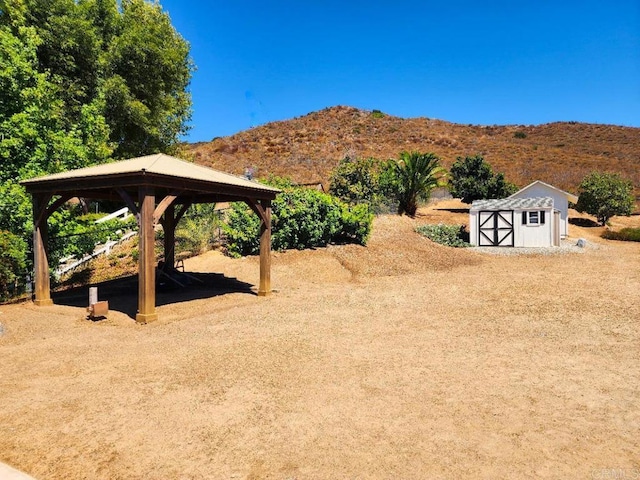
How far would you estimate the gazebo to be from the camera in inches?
332

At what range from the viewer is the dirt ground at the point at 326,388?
A: 12.0 feet

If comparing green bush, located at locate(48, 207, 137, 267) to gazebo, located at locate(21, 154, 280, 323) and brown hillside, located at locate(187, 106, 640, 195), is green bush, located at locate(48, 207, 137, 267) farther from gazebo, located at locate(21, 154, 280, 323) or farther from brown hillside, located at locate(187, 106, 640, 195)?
brown hillside, located at locate(187, 106, 640, 195)

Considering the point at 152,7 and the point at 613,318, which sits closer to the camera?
the point at 613,318

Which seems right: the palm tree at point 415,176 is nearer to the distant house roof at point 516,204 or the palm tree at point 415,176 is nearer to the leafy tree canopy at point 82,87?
the distant house roof at point 516,204

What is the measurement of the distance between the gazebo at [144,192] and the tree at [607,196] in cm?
3175

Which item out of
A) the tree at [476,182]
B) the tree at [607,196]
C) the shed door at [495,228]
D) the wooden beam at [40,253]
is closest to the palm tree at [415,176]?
the shed door at [495,228]

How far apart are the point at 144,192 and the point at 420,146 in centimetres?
5827

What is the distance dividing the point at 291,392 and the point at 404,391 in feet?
4.64

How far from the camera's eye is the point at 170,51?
21969 mm

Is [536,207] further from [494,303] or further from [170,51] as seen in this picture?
[170,51]

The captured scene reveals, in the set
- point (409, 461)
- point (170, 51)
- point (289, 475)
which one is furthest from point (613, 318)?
point (170, 51)

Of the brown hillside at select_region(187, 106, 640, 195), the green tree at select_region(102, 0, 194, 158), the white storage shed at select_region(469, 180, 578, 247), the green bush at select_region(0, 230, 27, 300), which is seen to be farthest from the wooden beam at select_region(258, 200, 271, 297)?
the brown hillside at select_region(187, 106, 640, 195)

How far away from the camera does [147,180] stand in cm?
827

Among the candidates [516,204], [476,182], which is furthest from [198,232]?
[476,182]
